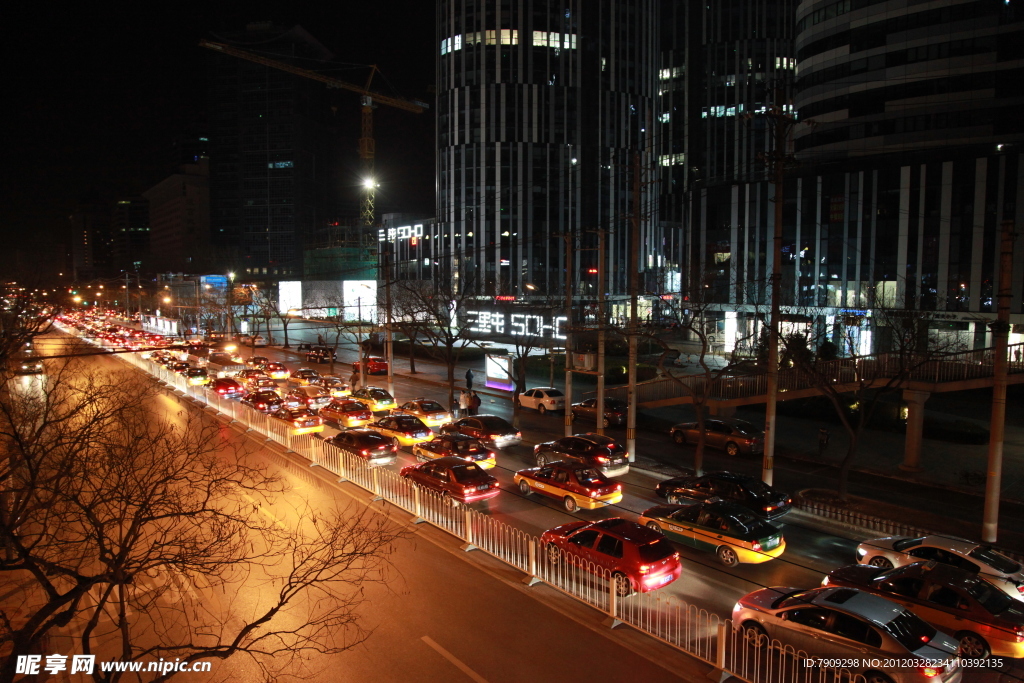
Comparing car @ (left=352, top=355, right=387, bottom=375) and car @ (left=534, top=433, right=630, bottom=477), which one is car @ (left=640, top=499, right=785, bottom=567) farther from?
car @ (left=352, top=355, right=387, bottom=375)

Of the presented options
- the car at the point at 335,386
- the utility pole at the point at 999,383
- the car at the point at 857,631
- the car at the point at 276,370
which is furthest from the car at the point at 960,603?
the car at the point at 276,370

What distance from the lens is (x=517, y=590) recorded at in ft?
39.0

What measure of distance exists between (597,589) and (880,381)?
58.4 ft

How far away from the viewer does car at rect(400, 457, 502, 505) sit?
664 inches

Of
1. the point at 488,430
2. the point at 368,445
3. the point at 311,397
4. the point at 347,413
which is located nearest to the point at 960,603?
the point at 488,430

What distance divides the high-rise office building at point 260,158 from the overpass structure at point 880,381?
13420 centimetres

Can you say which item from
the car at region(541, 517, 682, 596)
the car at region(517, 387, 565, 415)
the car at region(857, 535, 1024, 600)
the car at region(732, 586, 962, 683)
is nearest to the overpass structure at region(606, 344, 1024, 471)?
the car at region(517, 387, 565, 415)

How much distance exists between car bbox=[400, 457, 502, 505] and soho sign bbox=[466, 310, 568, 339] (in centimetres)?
1421

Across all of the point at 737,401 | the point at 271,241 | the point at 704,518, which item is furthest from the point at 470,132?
the point at 271,241

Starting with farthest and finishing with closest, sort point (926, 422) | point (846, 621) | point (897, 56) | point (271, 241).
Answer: point (271, 241)
point (897, 56)
point (926, 422)
point (846, 621)

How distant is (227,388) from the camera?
34688 millimetres

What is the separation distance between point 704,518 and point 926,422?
17.3m

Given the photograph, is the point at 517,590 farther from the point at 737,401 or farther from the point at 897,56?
the point at 897,56

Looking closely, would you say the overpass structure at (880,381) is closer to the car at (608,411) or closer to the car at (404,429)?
the car at (608,411)
